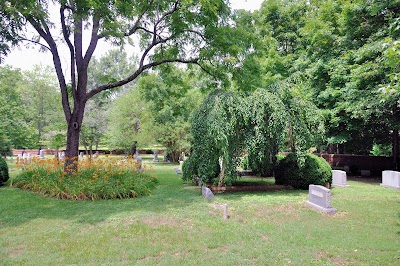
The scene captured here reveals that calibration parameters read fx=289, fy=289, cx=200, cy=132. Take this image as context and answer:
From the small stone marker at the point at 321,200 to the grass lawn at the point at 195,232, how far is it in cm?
22

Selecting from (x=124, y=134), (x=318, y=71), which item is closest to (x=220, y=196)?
(x=318, y=71)

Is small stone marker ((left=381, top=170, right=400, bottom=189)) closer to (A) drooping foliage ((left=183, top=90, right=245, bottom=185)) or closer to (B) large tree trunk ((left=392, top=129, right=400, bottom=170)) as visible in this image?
(B) large tree trunk ((left=392, top=129, right=400, bottom=170))

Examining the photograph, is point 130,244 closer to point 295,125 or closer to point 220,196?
point 220,196

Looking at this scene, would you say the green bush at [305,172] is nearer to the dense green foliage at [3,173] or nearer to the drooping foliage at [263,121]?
the drooping foliage at [263,121]

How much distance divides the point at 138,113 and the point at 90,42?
15617 mm

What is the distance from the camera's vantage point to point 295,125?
32.7 feet

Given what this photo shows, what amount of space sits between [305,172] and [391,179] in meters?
4.13

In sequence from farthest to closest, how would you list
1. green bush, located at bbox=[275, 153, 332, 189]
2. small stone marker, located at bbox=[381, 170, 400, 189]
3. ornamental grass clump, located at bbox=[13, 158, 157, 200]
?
small stone marker, located at bbox=[381, 170, 400, 189], green bush, located at bbox=[275, 153, 332, 189], ornamental grass clump, located at bbox=[13, 158, 157, 200]

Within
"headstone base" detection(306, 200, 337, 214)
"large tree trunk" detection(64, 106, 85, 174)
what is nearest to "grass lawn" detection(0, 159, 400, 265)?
"headstone base" detection(306, 200, 337, 214)

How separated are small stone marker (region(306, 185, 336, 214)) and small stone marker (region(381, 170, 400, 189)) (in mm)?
5763

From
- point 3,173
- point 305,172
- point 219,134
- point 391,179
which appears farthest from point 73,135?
point 391,179

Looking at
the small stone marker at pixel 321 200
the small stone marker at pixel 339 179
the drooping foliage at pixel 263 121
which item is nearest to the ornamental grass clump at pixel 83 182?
the drooping foliage at pixel 263 121

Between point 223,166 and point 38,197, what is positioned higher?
point 223,166

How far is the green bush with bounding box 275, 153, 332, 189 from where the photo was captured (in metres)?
10.4
